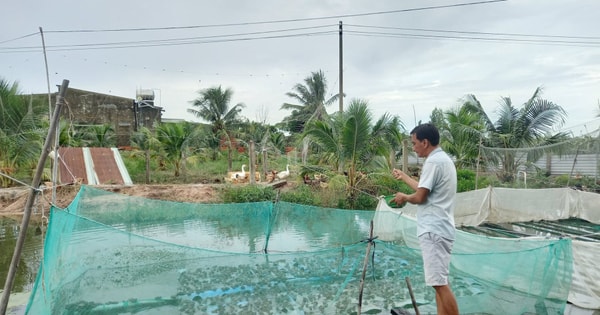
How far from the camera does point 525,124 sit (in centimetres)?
994

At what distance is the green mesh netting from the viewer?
2.83 m

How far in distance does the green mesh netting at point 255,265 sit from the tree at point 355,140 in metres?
3.14

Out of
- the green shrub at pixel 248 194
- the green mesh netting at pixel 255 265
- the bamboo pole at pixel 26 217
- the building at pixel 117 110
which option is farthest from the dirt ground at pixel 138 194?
the building at pixel 117 110

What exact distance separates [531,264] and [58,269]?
339cm

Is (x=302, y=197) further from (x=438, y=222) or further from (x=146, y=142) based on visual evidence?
(x=146, y=142)

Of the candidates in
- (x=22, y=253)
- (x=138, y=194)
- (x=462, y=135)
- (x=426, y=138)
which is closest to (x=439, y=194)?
(x=426, y=138)

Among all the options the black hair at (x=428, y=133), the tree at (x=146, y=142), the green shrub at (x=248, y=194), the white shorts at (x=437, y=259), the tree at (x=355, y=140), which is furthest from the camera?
the tree at (x=146, y=142)

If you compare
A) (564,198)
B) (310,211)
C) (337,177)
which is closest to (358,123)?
(337,177)

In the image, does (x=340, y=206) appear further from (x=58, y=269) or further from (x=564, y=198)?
(x=58, y=269)

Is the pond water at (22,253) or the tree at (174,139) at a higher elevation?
the tree at (174,139)

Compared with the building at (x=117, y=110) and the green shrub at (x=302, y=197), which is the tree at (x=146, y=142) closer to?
the building at (x=117, y=110)

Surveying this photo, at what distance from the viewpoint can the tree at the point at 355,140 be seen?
7.72 meters

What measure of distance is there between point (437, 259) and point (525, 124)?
9.30 m

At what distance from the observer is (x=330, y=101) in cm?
1628
